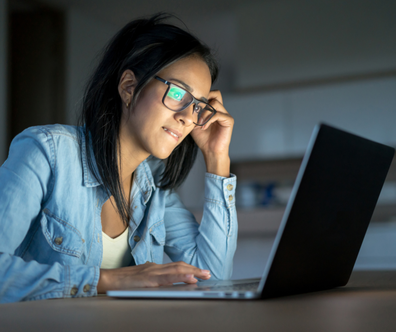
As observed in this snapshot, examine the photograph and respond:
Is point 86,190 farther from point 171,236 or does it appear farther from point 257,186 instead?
point 257,186

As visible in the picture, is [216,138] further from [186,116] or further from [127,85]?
[127,85]

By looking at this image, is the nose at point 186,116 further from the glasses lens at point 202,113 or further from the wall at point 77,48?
the wall at point 77,48

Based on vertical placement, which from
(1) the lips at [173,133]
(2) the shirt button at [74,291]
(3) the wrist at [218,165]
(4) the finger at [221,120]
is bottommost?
(2) the shirt button at [74,291]

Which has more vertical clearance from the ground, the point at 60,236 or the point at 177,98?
the point at 177,98

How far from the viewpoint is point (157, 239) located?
48.1 inches

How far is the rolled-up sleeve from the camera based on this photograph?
1.24 meters

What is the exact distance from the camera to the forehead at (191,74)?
1.17 metres

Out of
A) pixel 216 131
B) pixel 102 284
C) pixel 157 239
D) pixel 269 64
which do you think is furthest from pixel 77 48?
pixel 102 284

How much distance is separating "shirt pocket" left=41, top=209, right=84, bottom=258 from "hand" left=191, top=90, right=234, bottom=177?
20.1 inches

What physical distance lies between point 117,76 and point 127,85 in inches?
1.7

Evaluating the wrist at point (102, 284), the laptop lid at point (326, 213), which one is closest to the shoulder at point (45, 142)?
the wrist at point (102, 284)

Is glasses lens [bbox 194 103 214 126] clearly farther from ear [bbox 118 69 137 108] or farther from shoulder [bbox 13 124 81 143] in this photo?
shoulder [bbox 13 124 81 143]

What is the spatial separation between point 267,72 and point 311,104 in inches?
20.3

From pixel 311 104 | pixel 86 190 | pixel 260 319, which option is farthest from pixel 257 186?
pixel 260 319
